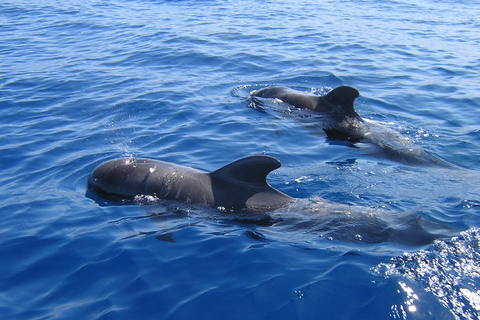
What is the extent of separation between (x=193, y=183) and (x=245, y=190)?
2.96ft

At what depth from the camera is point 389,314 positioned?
523cm

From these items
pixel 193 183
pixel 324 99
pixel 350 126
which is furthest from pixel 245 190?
pixel 324 99

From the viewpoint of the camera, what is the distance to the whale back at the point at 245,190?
7.34 metres

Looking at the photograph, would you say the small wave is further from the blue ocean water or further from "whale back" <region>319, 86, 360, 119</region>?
"whale back" <region>319, 86, 360, 119</region>

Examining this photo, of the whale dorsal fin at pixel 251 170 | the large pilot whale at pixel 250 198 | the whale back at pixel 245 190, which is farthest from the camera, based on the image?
the whale back at pixel 245 190

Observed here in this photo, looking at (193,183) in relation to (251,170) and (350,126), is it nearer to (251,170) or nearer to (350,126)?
(251,170)

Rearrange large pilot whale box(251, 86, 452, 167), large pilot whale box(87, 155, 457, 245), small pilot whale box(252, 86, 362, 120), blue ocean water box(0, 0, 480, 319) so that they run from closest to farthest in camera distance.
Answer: blue ocean water box(0, 0, 480, 319) < large pilot whale box(87, 155, 457, 245) < large pilot whale box(251, 86, 452, 167) < small pilot whale box(252, 86, 362, 120)

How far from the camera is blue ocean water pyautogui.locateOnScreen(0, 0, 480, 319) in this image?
5652 mm

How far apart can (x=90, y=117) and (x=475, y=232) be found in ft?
30.6

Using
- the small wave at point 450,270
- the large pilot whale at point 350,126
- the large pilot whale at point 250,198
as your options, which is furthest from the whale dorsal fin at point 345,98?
the small wave at point 450,270

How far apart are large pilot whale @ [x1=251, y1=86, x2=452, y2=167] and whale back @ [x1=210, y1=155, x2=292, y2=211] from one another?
376 centimetres

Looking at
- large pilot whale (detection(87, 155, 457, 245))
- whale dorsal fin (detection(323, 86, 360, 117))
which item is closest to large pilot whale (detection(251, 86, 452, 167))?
whale dorsal fin (detection(323, 86, 360, 117))

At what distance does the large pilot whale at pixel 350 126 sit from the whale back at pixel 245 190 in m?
3.76

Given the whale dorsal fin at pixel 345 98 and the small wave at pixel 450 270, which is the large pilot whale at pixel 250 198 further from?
the whale dorsal fin at pixel 345 98
